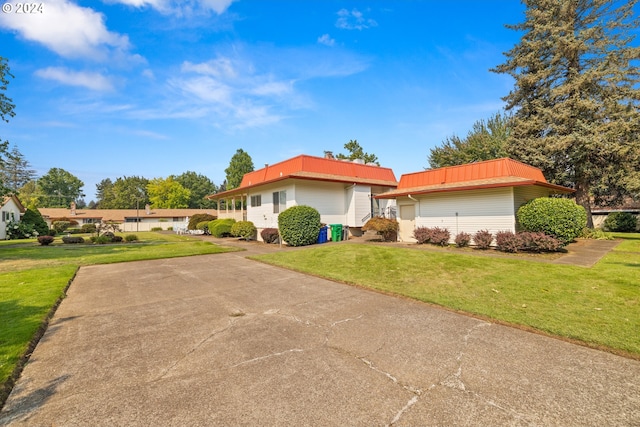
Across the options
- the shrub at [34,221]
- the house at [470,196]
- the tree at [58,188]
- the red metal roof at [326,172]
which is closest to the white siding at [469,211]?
the house at [470,196]

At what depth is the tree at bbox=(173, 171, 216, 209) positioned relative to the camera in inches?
2985

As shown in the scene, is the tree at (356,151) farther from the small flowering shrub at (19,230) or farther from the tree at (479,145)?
the small flowering shrub at (19,230)

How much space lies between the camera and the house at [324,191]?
18094 mm

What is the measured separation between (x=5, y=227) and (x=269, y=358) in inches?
1508

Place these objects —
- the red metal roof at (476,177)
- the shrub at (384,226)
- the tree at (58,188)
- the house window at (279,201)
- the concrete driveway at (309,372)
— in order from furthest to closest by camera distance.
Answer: the tree at (58,188) < the house window at (279,201) < the shrub at (384,226) < the red metal roof at (476,177) < the concrete driveway at (309,372)

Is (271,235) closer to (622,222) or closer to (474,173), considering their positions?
(474,173)

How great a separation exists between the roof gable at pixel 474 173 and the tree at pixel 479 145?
11224mm

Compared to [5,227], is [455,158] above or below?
above

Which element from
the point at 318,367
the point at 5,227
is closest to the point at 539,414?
the point at 318,367

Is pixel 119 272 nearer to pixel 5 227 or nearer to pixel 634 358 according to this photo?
pixel 634 358

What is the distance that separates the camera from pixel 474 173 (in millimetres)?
14477

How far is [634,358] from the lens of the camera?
3572 mm

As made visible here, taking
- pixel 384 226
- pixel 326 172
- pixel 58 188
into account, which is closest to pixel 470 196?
pixel 384 226

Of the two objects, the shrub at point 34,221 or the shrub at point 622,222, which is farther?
the shrub at point 34,221
